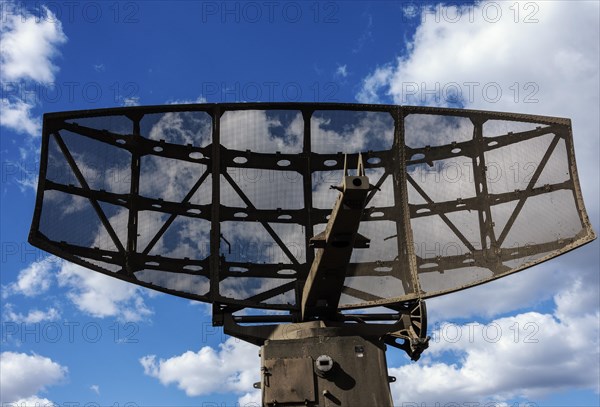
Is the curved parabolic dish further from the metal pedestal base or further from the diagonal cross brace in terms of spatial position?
the metal pedestal base

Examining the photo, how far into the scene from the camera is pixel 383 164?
1365cm

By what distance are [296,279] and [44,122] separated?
5.51m

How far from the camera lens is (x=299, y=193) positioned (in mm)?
13680

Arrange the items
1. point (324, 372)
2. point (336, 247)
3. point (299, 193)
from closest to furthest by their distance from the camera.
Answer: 1. point (336, 247)
2. point (324, 372)
3. point (299, 193)

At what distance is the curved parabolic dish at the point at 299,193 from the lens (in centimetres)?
1258

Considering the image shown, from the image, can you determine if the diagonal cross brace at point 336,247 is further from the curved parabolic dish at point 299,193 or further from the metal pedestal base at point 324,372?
the curved parabolic dish at point 299,193

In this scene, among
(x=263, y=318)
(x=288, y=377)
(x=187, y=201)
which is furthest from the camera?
(x=187, y=201)

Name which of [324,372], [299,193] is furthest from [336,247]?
[299,193]

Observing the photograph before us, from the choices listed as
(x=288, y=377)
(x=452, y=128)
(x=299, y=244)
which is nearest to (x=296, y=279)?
(x=299, y=244)

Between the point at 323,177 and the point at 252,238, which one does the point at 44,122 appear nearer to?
the point at 252,238

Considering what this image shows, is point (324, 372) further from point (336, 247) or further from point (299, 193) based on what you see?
point (299, 193)

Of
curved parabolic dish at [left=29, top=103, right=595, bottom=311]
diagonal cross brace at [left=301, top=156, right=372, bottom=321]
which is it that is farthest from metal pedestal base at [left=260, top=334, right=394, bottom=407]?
curved parabolic dish at [left=29, top=103, right=595, bottom=311]

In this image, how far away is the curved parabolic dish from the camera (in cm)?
Answer: 1258

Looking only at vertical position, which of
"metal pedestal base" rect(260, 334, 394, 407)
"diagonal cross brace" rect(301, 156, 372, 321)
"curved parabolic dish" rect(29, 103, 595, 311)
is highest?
"curved parabolic dish" rect(29, 103, 595, 311)
